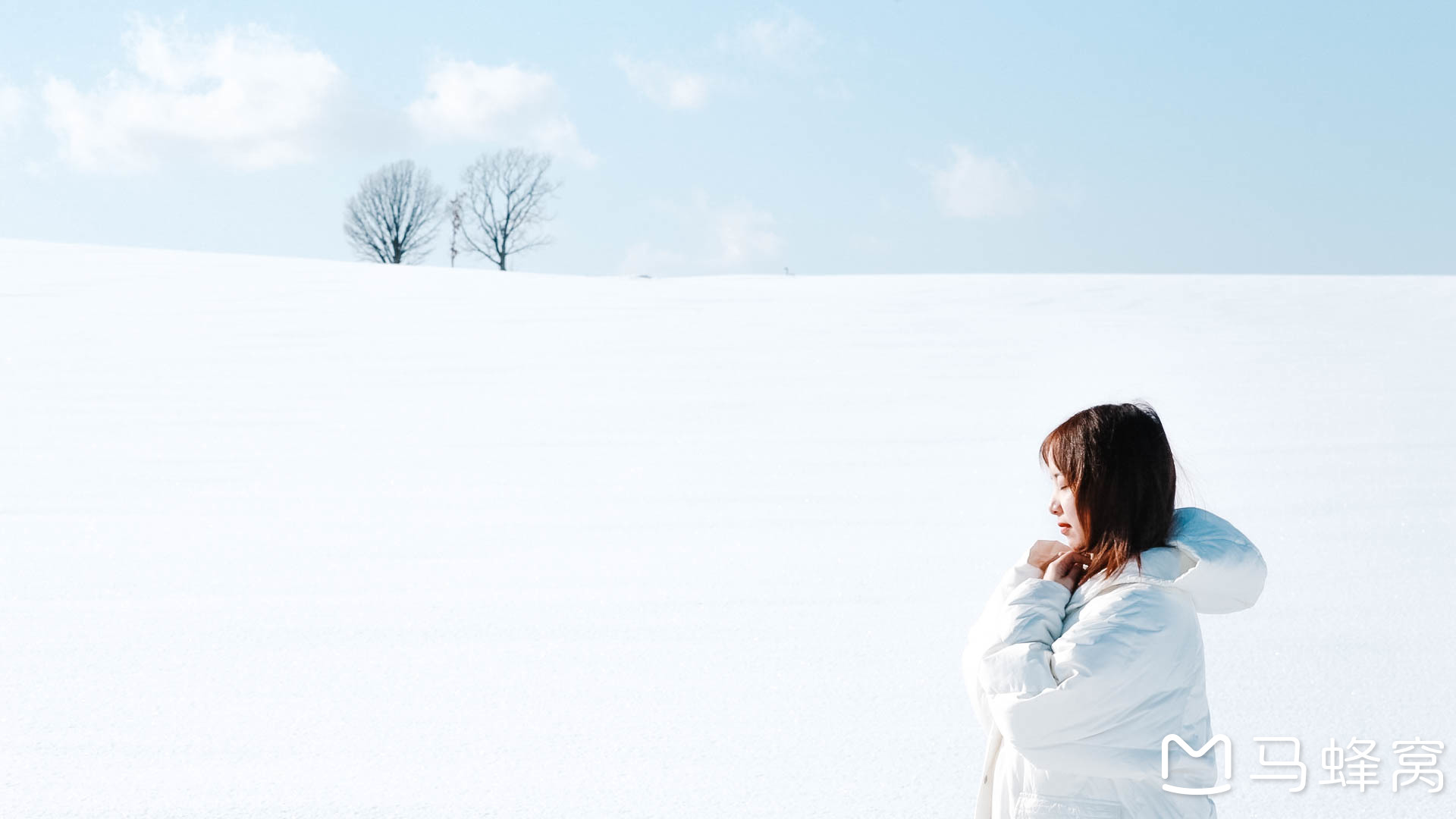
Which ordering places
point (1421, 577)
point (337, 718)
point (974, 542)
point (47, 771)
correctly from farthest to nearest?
point (974, 542), point (1421, 577), point (337, 718), point (47, 771)

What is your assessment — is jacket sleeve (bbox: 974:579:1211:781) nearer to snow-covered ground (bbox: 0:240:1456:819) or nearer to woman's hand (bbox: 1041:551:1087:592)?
woman's hand (bbox: 1041:551:1087:592)

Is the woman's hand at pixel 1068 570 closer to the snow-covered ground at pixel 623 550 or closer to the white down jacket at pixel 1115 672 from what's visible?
the white down jacket at pixel 1115 672

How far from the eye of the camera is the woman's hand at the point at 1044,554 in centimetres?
148

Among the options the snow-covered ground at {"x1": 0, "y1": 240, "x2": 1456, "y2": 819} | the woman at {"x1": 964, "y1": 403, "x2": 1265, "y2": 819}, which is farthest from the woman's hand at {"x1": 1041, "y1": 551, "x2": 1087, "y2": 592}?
the snow-covered ground at {"x1": 0, "y1": 240, "x2": 1456, "y2": 819}

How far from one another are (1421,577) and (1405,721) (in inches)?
46.0

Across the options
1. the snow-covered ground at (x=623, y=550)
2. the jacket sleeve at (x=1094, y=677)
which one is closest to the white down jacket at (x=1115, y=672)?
the jacket sleeve at (x=1094, y=677)

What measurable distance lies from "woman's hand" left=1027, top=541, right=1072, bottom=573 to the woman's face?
0.02 meters

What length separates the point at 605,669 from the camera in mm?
3189

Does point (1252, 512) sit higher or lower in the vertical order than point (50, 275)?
lower

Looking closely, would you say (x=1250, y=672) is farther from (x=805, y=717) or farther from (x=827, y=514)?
(x=827, y=514)

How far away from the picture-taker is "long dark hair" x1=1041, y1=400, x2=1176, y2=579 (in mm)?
1387

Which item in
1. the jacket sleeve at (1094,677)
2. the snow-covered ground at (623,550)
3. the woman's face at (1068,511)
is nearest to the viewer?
the jacket sleeve at (1094,677)

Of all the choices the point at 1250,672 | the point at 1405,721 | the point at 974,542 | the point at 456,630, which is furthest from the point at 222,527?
the point at 1405,721

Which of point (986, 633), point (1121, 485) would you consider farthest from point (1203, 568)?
point (986, 633)
